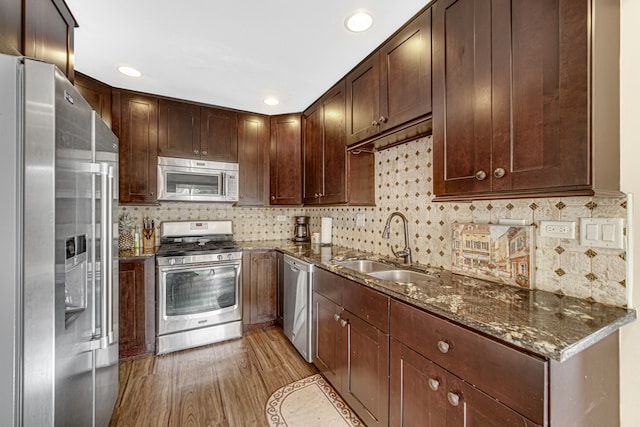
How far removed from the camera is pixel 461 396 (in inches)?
38.8

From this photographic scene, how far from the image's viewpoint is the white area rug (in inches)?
65.4

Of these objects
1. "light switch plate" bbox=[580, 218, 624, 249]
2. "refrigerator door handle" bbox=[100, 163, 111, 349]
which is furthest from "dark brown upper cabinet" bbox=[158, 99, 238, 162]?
"light switch plate" bbox=[580, 218, 624, 249]

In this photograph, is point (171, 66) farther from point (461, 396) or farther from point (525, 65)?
point (461, 396)

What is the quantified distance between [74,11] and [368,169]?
219 centimetres

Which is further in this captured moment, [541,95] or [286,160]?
[286,160]

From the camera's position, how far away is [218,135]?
2916 millimetres

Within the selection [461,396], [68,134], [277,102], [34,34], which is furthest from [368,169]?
[34,34]

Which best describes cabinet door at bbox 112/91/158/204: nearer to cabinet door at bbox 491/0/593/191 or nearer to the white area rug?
the white area rug

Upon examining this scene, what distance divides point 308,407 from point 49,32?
2604 mm

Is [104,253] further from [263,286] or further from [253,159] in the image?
[253,159]

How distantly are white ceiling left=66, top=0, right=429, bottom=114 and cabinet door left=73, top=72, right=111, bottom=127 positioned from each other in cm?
8

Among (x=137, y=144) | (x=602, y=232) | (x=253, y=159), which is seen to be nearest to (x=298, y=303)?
(x=253, y=159)

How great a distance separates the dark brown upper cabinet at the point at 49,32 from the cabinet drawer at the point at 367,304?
192cm

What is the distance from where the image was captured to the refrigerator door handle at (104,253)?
121cm
